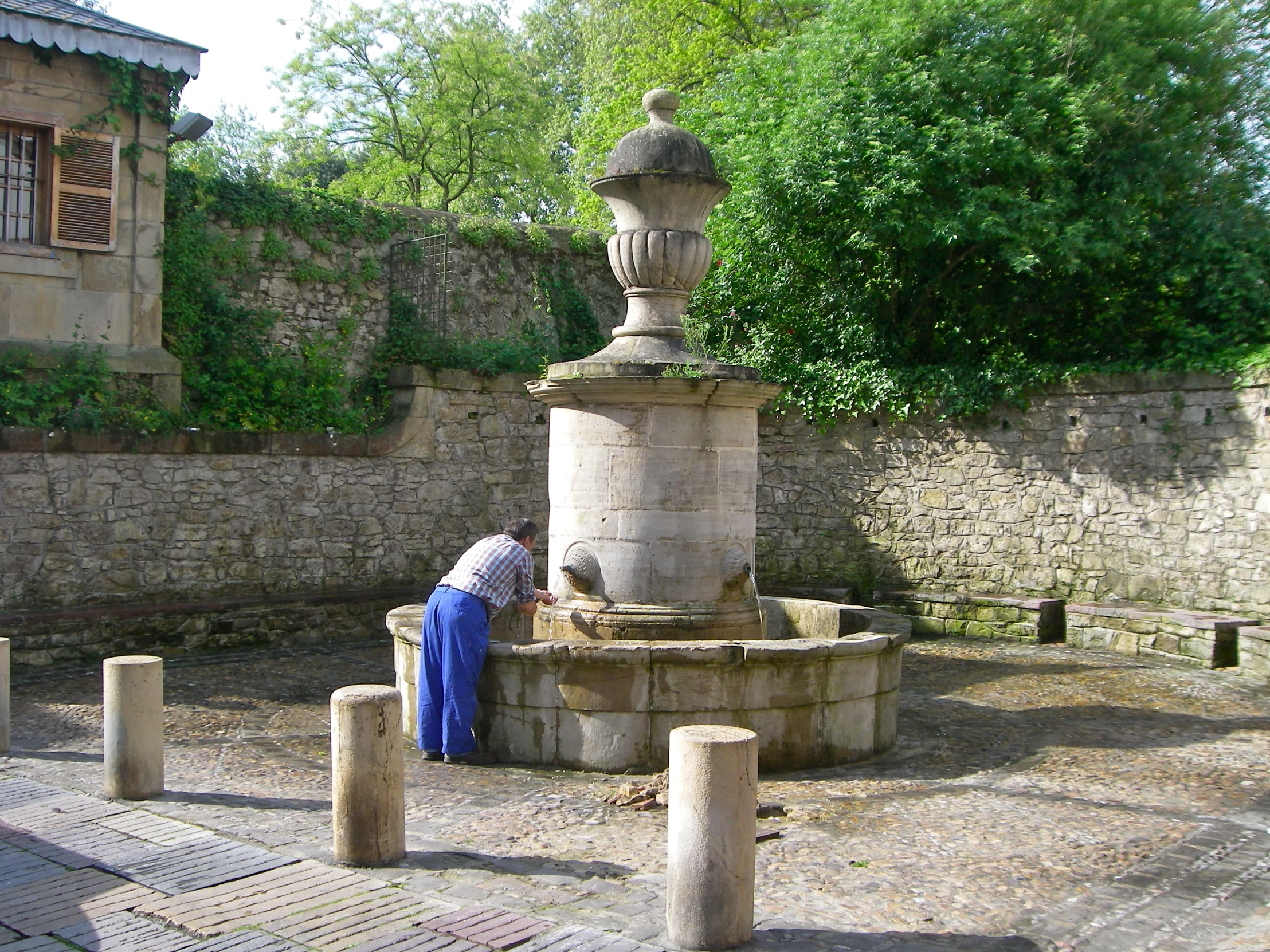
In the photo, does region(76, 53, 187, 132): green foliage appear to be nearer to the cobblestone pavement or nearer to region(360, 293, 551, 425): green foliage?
region(360, 293, 551, 425): green foliage

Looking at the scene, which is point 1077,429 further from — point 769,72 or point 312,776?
point 312,776

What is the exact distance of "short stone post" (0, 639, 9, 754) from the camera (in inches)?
293

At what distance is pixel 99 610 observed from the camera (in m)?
11.3

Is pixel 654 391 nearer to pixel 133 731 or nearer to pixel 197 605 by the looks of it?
pixel 133 731

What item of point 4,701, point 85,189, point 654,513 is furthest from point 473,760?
point 85,189

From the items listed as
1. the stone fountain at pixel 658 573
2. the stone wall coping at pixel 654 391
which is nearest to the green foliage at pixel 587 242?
the stone fountain at pixel 658 573

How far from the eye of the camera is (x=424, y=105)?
91.2ft

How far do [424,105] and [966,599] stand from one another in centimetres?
1930

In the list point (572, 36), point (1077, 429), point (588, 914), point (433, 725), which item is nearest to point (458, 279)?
point (1077, 429)

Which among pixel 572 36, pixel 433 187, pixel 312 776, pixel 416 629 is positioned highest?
pixel 572 36

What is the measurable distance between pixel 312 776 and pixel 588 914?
9.62ft

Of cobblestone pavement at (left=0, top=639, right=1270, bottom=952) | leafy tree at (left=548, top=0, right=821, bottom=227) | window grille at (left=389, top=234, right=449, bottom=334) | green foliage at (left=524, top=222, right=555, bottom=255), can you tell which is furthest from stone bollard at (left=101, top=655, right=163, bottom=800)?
leafy tree at (left=548, top=0, right=821, bottom=227)

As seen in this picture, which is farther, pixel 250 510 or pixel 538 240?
pixel 538 240

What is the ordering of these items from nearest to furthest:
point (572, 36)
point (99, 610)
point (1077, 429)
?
point (99, 610)
point (1077, 429)
point (572, 36)
